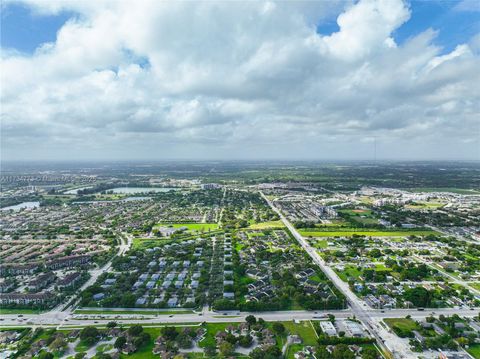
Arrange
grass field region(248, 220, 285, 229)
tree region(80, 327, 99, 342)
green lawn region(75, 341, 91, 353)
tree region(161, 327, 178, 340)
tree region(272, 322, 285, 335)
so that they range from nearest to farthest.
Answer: green lawn region(75, 341, 91, 353) → tree region(80, 327, 99, 342) → tree region(161, 327, 178, 340) → tree region(272, 322, 285, 335) → grass field region(248, 220, 285, 229)

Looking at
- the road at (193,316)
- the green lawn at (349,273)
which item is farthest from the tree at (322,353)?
the green lawn at (349,273)

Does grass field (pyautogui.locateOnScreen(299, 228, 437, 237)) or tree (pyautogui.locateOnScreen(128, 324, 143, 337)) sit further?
grass field (pyautogui.locateOnScreen(299, 228, 437, 237))

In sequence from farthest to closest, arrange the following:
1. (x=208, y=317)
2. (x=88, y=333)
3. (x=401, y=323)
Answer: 1. (x=208, y=317)
2. (x=401, y=323)
3. (x=88, y=333)

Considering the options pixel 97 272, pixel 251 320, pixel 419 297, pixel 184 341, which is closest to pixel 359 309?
pixel 419 297

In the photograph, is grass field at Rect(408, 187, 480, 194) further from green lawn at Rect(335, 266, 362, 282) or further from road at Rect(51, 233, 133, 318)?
road at Rect(51, 233, 133, 318)

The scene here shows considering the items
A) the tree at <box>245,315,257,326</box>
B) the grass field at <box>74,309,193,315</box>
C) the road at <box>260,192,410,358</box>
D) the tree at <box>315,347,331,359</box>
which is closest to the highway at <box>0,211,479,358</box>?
the road at <box>260,192,410,358</box>

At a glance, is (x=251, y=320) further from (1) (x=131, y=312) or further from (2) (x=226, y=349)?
(1) (x=131, y=312)

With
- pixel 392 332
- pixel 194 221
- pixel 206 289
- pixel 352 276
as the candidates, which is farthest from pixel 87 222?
pixel 392 332

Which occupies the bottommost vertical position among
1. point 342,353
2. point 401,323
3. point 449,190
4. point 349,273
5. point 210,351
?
point 401,323

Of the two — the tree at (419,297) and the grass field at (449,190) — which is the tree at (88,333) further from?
the grass field at (449,190)
